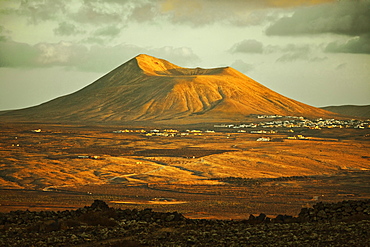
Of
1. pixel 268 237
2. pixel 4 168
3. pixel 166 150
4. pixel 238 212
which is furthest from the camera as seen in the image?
pixel 166 150

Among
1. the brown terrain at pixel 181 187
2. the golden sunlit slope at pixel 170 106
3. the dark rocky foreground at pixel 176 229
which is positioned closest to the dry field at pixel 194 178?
the brown terrain at pixel 181 187

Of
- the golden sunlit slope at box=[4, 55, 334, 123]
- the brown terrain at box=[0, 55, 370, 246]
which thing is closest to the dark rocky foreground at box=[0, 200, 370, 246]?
the brown terrain at box=[0, 55, 370, 246]

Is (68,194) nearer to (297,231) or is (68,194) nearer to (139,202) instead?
(139,202)

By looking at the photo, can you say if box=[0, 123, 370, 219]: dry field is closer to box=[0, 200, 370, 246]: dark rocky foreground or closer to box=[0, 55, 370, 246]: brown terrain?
Result: box=[0, 55, 370, 246]: brown terrain

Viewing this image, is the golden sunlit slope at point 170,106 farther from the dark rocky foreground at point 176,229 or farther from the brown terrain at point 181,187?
the dark rocky foreground at point 176,229

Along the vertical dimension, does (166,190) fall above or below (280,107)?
below

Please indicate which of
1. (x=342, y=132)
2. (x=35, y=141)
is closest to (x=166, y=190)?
(x=35, y=141)
